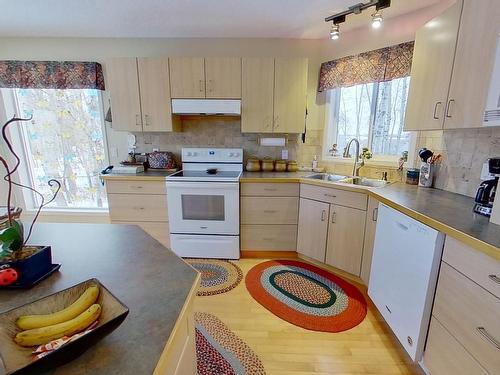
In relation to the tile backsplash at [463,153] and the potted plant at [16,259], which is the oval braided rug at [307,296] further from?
the potted plant at [16,259]

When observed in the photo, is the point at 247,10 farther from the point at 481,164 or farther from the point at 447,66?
the point at 481,164

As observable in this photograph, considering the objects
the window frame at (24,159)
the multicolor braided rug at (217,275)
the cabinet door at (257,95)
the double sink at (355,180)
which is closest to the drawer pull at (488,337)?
the double sink at (355,180)

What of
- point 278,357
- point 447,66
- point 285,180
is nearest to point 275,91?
point 285,180

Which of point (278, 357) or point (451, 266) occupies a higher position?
point (451, 266)

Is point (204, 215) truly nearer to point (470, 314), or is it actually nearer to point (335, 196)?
point (335, 196)

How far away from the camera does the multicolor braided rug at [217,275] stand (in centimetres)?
221

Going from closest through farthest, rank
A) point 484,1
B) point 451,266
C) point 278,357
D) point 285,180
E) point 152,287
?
point 152,287, point 451,266, point 484,1, point 278,357, point 285,180

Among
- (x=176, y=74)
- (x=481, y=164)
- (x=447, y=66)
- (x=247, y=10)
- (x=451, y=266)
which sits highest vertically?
(x=247, y=10)

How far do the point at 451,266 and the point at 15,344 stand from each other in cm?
160

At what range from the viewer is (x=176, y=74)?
2646mm

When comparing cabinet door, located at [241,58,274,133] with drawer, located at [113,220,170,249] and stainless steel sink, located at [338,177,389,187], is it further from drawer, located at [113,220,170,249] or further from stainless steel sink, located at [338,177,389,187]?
drawer, located at [113,220,170,249]

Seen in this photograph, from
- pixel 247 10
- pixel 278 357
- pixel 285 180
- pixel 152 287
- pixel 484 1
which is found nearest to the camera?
pixel 152 287

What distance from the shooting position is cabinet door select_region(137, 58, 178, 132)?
8.66 feet

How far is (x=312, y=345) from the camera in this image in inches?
64.2
